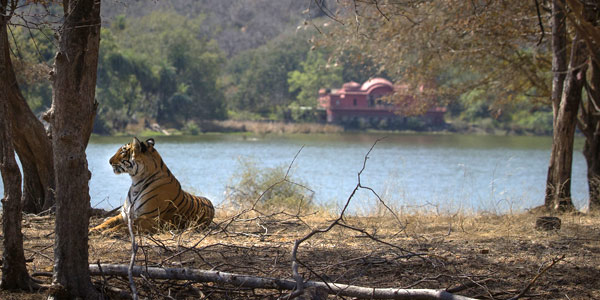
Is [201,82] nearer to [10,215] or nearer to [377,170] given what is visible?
[377,170]

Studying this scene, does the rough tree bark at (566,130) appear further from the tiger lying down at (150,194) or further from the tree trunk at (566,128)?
the tiger lying down at (150,194)

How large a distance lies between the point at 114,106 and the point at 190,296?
41110 millimetres

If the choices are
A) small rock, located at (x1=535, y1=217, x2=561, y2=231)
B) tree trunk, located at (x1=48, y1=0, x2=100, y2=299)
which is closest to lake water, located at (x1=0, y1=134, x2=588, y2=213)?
small rock, located at (x1=535, y1=217, x2=561, y2=231)

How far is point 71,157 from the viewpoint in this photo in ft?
12.8

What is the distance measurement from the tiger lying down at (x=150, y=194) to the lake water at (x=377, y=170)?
379 centimetres

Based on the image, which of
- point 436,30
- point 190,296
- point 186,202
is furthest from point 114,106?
point 190,296

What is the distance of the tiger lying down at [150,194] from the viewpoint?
6.84m

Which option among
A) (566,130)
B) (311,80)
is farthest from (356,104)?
(566,130)

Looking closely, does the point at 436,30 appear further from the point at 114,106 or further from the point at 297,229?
the point at 114,106

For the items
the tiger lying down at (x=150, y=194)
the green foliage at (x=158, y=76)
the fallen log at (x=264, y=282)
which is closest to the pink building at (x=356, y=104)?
the green foliage at (x=158, y=76)

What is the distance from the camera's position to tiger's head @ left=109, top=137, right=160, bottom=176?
7.02m

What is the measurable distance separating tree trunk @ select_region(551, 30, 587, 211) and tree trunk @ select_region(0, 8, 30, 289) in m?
7.62

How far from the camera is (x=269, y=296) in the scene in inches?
167

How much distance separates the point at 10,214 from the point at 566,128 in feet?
26.0
